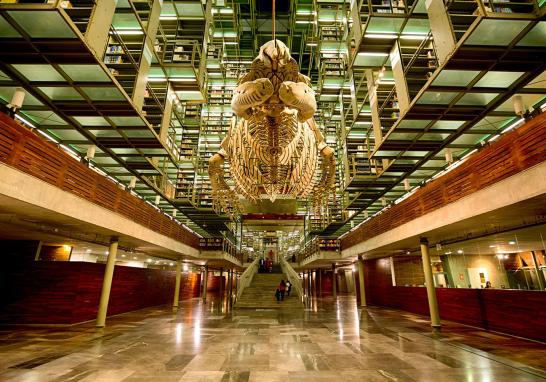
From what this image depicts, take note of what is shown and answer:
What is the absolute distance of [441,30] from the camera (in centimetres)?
450

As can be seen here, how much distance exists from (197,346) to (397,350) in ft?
12.8

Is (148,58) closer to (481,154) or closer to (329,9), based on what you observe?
(481,154)

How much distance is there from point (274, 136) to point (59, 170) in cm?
427

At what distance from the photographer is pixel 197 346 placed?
17.8 ft

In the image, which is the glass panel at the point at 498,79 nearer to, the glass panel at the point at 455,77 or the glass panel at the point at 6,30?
the glass panel at the point at 455,77

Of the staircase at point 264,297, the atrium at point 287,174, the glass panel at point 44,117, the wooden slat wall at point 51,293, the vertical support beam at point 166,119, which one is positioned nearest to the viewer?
the atrium at point 287,174

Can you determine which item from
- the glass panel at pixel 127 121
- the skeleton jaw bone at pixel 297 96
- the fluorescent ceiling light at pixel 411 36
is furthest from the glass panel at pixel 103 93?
the fluorescent ceiling light at pixel 411 36

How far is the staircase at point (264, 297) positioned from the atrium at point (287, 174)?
14.0ft

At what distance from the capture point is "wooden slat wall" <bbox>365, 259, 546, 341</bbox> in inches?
245

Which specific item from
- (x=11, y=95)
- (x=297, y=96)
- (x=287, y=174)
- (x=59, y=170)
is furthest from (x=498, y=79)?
(x=11, y=95)

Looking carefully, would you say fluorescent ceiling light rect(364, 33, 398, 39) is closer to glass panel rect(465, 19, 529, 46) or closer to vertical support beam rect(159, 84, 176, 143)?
glass panel rect(465, 19, 529, 46)

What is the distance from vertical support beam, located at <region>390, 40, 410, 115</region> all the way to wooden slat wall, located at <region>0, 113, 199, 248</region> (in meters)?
6.84

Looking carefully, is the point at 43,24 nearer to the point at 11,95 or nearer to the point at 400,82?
the point at 11,95

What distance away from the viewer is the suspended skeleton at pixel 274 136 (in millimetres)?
3291
